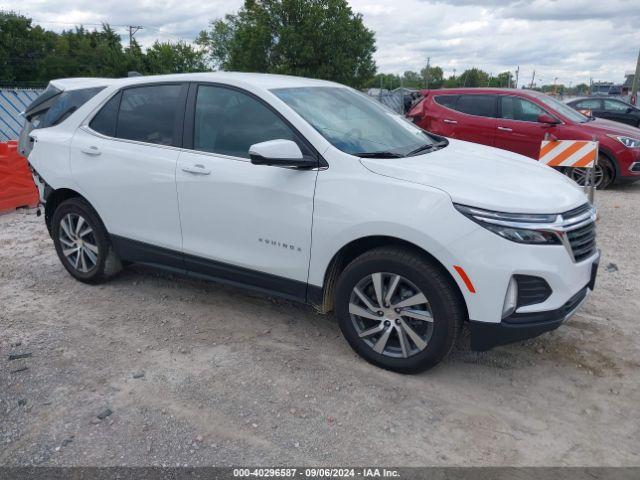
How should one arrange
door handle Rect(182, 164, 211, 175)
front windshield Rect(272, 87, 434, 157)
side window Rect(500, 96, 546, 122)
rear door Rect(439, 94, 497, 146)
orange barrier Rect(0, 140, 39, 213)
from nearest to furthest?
1. front windshield Rect(272, 87, 434, 157)
2. door handle Rect(182, 164, 211, 175)
3. orange barrier Rect(0, 140, 39, 213)
4. side window Rect(500, 96, 546, 122)
5. rear door Rect(439, 94, 497, 146)

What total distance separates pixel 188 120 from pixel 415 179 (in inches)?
73.0

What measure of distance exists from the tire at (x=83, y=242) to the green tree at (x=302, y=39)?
24.6 meters

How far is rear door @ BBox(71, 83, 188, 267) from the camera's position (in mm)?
4223

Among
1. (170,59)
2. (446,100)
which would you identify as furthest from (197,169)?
(170,59)

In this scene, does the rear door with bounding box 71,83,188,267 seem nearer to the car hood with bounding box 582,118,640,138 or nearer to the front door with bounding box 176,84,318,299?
the front door with bounding box 176,84,318,299

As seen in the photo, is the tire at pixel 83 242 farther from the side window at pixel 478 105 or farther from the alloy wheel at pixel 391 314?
the side window at pixel 478 105

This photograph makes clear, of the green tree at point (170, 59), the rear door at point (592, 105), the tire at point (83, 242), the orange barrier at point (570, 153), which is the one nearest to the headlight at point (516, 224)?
the tire at point (83, 242)

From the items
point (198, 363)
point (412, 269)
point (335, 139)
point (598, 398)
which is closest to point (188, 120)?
point (335, 139)

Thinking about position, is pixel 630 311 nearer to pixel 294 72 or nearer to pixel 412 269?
pixel 412 269

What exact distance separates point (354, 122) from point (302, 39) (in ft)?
84.5

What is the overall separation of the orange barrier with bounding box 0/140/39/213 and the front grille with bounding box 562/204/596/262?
23.9ft

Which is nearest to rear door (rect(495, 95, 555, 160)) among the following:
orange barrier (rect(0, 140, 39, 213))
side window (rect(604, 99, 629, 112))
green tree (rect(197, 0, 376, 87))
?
orange barrier (rect(0, 140, 39, 213))

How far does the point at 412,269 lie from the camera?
10.6ft

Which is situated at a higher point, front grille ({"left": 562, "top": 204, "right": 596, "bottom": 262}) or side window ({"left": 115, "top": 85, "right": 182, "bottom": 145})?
side window ({"left": 115, "top": 85, "right": 182, "bottom": 145})
